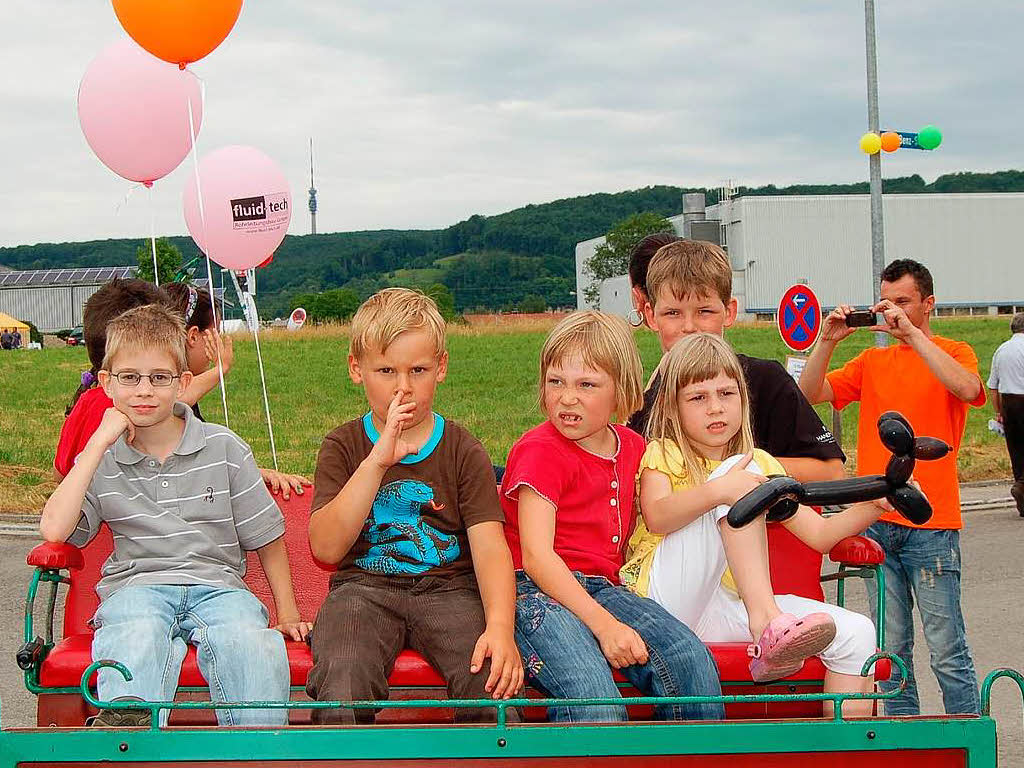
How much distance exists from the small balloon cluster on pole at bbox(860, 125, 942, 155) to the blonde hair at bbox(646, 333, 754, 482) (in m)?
9.17

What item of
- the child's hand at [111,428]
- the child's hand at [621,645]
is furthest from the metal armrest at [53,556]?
the child's hand at [621,645]

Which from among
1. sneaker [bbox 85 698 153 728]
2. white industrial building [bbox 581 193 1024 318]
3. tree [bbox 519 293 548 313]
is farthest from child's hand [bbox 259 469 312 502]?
tree [bbox 519 293 548 313]

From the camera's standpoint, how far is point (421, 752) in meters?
2.80

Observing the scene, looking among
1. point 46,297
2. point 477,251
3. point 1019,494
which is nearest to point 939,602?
point 1019,494

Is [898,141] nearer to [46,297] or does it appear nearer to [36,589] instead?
[36,589]

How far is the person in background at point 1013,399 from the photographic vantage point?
10.9 m

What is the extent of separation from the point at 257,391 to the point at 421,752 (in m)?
19.9

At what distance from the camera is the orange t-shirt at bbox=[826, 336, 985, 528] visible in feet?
16.2

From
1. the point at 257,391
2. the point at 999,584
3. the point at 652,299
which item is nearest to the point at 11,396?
the point at 257,391

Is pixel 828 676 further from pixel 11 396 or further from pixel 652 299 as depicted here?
pixel 11 396

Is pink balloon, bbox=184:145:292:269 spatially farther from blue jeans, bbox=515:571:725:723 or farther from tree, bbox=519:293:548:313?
tree, bbox=519:293:548:313

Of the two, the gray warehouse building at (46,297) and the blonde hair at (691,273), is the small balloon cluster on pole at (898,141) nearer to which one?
the blonde hair at (691,273)

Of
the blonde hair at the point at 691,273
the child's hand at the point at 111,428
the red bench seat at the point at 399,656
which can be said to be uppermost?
the blonde hair at the point at 691,273

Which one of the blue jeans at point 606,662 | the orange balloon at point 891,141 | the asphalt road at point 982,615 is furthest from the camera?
the orange balloon at point 891,141
